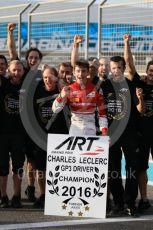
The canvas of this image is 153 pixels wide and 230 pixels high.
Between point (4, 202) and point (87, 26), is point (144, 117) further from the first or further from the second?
point (87, 26)

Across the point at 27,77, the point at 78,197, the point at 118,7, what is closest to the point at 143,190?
the point at 78,197

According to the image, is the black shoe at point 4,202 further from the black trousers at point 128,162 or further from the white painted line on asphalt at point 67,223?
the black trousers at point 128,162

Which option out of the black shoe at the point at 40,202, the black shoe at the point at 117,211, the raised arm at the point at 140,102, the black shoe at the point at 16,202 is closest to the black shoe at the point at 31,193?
the black shoe at the point at 40,202

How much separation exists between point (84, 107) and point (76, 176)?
0.83 meters

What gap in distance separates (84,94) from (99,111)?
28cm

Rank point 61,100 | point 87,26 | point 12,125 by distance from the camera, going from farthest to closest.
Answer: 1. point 87,26
2. point 12,125
3. point 61,100

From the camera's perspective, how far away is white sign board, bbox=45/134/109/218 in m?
7.79

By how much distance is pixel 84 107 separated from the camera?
7.87 meters

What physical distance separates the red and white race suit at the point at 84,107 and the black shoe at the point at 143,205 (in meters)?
1.17

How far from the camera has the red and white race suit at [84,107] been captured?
7.86 metres

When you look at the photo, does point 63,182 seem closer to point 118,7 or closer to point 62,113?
point 62,113

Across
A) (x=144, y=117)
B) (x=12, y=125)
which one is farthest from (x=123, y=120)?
(x=12, y=125)

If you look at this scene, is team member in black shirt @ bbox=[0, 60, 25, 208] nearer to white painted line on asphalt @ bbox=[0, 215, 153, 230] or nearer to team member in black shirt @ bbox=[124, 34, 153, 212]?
white painted line on asphalt @ bbox=[0, 215, 153, 230]

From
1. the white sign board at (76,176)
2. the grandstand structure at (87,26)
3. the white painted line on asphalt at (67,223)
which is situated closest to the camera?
the white painted line on asphalt at (67,223)
